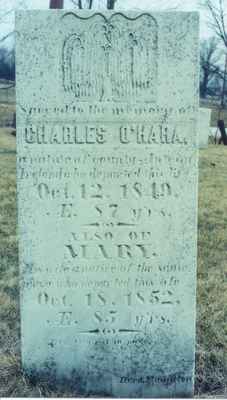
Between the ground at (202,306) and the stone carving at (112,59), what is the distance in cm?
157

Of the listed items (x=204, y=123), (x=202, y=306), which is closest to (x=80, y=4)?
(x=204, y=123)

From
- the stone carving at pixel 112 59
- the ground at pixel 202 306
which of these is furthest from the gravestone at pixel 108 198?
the ground at pixel 202 306

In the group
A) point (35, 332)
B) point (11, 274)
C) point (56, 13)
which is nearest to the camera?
point (56, 13)

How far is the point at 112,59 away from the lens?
290cm

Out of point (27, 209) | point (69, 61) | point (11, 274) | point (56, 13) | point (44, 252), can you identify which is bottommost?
point (11, 274)

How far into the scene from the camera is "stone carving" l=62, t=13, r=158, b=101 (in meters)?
2.89

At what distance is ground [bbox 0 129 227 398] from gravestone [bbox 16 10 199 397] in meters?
0.13

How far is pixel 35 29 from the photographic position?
287 cm

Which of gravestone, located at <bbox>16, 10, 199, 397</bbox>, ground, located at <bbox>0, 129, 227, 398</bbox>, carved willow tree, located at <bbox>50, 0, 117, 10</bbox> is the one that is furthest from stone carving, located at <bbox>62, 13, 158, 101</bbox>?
carved willow tree, located at <bbox>50, 0, 117, 10</bbox>

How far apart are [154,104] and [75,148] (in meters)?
0.46

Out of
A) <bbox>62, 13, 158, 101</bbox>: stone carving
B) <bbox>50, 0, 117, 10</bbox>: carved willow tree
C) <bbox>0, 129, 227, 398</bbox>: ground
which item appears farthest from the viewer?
<bbox>50, 0, 117, 10</bbox>: carved willow tree

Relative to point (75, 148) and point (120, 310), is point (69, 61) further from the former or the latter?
point (120, 310)

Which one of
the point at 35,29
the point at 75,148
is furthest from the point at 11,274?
the point at 35,29

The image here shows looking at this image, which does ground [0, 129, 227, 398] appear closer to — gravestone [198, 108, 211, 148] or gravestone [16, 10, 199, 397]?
gravestone [16, 10, 199, 397]
